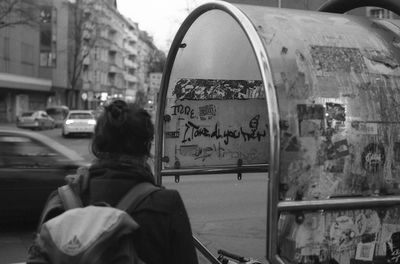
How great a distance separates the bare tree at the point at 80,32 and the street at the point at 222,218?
47.8 meters

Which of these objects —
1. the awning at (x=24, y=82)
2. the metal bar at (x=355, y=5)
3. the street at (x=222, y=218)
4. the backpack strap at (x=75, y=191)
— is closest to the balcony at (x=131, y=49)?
the awning at (x=24, y=82)

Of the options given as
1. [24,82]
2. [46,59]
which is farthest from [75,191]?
[46,59]

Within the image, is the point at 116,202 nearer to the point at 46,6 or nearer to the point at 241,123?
the point at 241,123

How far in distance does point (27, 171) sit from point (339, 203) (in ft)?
18.3

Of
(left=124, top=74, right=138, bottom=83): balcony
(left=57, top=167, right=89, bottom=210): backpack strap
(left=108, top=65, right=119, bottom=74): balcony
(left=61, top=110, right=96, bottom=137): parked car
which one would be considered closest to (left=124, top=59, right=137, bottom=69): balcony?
(left=124, top=74, right=138, bottom=83): balcony

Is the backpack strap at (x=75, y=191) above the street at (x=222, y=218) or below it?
above

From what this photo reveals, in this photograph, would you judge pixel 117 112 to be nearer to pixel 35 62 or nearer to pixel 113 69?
pixel 35 62

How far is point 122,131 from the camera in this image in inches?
86.3

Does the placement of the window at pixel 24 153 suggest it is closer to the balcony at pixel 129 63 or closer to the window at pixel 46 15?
the window at pixel 46 15

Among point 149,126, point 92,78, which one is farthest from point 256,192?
point 92,78

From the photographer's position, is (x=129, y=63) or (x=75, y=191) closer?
(x=75, y=191)

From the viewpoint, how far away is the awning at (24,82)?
45963 mm

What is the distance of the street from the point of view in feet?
22.6

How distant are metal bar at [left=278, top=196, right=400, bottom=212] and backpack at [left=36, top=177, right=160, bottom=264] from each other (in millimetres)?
1003
